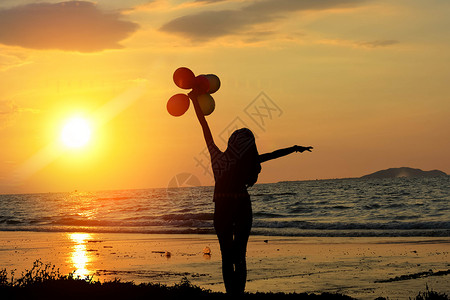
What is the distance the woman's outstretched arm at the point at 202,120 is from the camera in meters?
8.03

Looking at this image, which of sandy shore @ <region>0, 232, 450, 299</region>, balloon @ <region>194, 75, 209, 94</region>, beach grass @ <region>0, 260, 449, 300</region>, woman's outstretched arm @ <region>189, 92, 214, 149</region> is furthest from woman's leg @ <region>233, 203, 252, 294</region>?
sandy shore @ <region>0, 232, 450, 299</region>

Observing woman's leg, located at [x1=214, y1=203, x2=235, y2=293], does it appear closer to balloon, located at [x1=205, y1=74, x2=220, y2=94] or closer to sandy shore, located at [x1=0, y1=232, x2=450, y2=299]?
balloon, located at [x1=205, y1=74, x2=220, y2=94]

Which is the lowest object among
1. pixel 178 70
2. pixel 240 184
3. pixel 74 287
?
pixel 74 287

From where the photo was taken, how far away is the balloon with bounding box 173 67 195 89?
8562mm

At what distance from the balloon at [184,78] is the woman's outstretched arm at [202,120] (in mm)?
150

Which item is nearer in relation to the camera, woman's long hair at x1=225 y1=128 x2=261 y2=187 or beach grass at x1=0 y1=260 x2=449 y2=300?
woman's long hair at x1=225 y1=128 x2=261 y2=187

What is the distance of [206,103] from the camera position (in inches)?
346

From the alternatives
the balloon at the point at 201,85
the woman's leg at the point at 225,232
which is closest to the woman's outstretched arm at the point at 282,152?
the woman's leg at the point at 225,232

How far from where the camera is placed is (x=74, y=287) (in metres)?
9.59

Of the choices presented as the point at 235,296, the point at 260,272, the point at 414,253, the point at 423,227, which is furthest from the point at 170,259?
the point at 423,227

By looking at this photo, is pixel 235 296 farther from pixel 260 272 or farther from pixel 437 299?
pixel 260 272

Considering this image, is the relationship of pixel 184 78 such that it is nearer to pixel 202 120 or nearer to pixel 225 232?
pixel 202 120

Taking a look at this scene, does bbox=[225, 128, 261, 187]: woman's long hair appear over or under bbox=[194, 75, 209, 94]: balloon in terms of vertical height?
under

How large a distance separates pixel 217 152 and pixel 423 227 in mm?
24839
